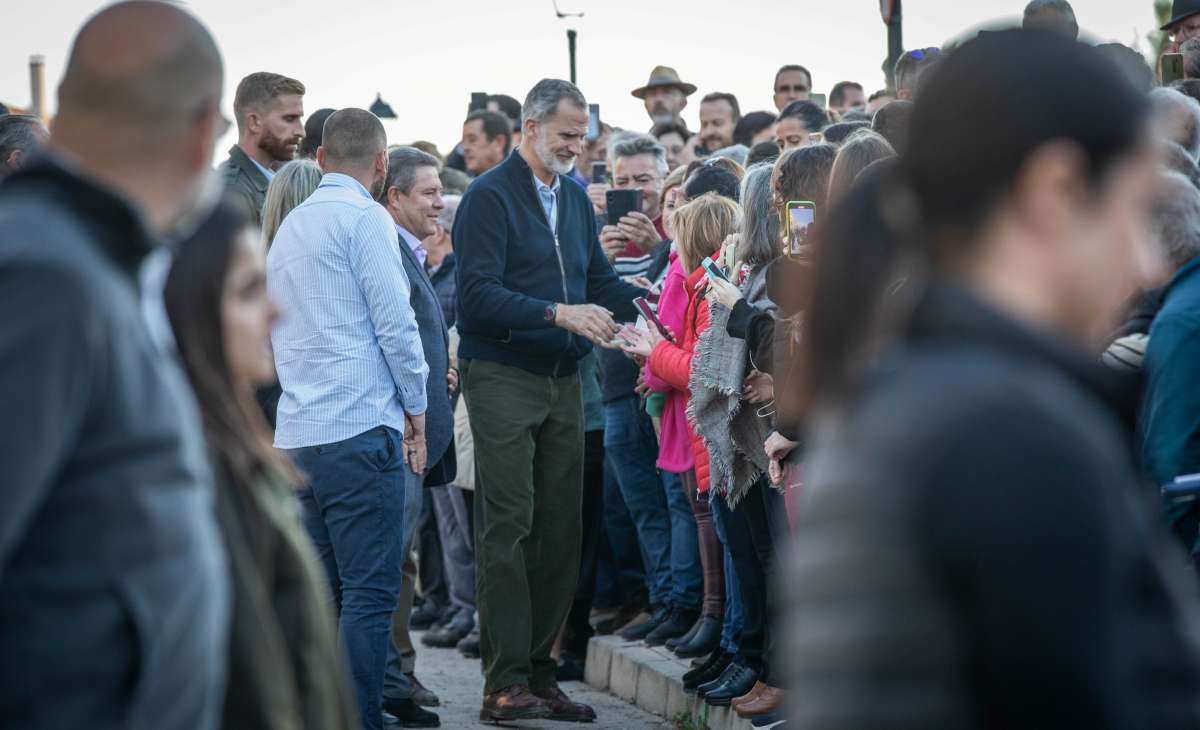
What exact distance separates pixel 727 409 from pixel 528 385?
47.1 inches

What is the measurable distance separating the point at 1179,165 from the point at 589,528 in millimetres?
4248

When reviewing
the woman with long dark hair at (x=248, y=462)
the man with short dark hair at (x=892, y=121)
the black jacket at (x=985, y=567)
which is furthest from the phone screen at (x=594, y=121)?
the black jacket at (x=985, y=567)

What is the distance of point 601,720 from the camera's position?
720cm

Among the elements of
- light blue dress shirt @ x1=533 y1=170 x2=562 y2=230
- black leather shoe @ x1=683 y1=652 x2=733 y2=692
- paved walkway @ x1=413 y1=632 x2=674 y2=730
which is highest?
light blue dress shirt @ x1=533 y1=170 x2=562 y2=230

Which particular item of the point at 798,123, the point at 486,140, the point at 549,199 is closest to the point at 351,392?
the point at 549,199

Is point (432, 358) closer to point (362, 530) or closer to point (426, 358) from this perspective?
point (426, 358)

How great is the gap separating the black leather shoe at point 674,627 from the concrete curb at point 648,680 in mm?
48

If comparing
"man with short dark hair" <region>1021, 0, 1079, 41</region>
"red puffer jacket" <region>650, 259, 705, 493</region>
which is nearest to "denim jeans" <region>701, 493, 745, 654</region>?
"red puffer jacket" <region>650, 259, 705, 493</region>

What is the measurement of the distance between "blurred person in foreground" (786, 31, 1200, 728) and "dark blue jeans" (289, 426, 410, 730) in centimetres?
416

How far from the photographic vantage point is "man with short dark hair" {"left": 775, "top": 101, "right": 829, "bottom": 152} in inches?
342

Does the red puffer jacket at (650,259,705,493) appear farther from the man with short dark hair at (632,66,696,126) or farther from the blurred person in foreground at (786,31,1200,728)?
the man with short dark hair at (632,66,696,126)

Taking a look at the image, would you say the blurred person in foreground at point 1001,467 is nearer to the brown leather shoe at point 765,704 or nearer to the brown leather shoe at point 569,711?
the brown leather shoe at point 765,704

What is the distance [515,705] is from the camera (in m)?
6.98

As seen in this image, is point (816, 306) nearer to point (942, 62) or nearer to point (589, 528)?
point (942, 62)
